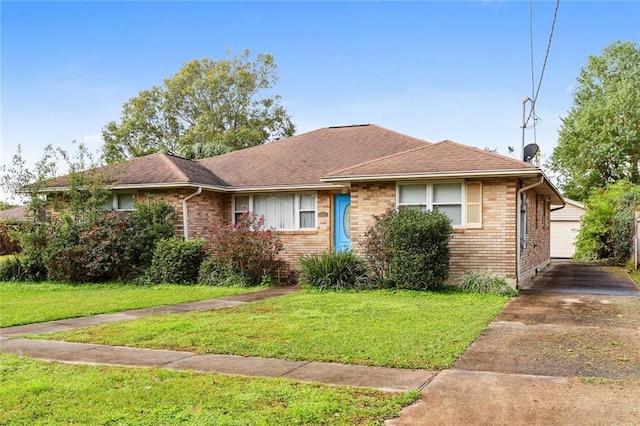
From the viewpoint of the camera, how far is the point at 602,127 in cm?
3294

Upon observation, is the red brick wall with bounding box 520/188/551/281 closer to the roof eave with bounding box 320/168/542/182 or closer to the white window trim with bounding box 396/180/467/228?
the white window trim with bounding box 396/180/467/228

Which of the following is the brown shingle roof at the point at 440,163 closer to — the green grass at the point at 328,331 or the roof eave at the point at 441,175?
the roof eave at the point at 441,175

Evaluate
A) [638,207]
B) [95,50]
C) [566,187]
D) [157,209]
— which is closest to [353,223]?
[157,209]

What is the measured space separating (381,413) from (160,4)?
43.1ft

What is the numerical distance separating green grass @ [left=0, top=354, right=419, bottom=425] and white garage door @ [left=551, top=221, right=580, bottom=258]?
28.0m

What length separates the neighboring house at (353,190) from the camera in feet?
42.9

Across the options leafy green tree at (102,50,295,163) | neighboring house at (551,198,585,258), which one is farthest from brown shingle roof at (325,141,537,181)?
leafy green tree at (102,50,295,163)

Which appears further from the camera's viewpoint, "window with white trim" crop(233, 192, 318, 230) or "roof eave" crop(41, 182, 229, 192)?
"window with white trim" crop(233, 192, 318, 230)

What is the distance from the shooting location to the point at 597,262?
25.0 metres

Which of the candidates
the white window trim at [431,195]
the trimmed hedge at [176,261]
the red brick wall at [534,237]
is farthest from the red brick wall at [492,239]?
the trimmed hedge at [176,261]

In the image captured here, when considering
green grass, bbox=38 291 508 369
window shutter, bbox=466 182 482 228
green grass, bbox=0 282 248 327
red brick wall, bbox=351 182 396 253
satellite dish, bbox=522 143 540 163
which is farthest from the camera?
satellite dish, bbox=522 143 540 163

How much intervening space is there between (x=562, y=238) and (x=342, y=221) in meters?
19.0

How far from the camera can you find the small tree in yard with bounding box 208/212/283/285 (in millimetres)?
14445

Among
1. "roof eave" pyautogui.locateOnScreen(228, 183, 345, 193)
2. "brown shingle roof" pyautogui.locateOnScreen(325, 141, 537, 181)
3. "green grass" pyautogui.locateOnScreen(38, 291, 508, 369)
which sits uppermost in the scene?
"brown shingle roof" pyautogui.locateOnScreen(325, 141, 537, 181)
